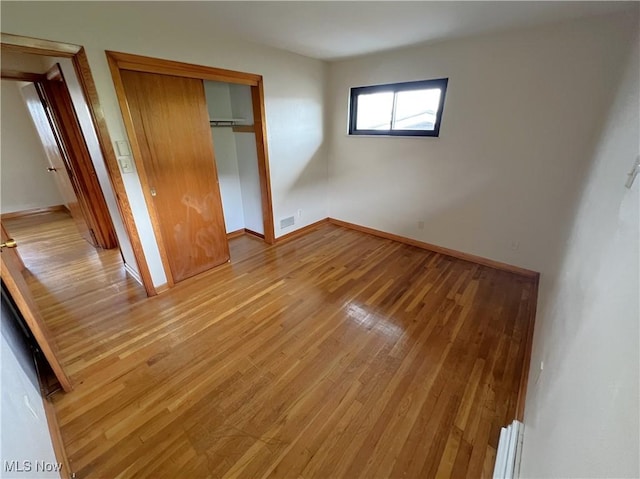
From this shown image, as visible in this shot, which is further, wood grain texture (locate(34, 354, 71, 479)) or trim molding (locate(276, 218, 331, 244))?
trim molding (locate(276, 218, 331, 244))

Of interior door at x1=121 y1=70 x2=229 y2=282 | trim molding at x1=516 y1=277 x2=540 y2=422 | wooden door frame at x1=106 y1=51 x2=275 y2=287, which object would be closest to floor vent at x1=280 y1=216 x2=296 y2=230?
wooden door frame at x1=106 y1=51 x2=275 y2=287

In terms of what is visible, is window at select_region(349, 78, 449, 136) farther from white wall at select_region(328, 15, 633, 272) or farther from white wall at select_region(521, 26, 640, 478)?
white wall at select_region(521, 26, 640, 478)

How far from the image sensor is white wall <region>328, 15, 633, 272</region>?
209 centimetres

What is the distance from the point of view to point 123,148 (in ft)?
6.89

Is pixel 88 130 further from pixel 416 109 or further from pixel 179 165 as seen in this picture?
pixel 416 109

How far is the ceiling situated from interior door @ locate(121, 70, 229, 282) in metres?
0.54

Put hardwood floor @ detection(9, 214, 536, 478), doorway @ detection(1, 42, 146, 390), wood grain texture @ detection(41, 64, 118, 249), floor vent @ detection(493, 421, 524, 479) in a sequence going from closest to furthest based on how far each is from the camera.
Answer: floor vent @ detection(493, 421, 524, 479) → hardwood floor @ detection(9, 214, 536, 478) → doorway @ detection(1, 42, 146, 390) → wood grain texture @ detection(41, 64, 118, 249)

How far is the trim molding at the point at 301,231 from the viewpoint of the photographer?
3.71 meters

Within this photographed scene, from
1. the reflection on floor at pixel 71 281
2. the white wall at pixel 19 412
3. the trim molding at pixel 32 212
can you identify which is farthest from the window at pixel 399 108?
the trim molding at pixel 32 212

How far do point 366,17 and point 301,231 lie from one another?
2623 millimetres

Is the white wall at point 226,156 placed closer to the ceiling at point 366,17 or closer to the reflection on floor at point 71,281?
the ceiling at point 366,17

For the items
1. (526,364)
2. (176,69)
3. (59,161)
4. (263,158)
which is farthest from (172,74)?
(526,364)

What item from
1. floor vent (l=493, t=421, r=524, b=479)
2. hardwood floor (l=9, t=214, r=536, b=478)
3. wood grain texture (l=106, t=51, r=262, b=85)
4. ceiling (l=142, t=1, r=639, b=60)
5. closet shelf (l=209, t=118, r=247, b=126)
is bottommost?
hardwood floor (l=9, t=214, r=536, b=478)

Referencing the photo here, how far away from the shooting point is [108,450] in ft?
4.32
